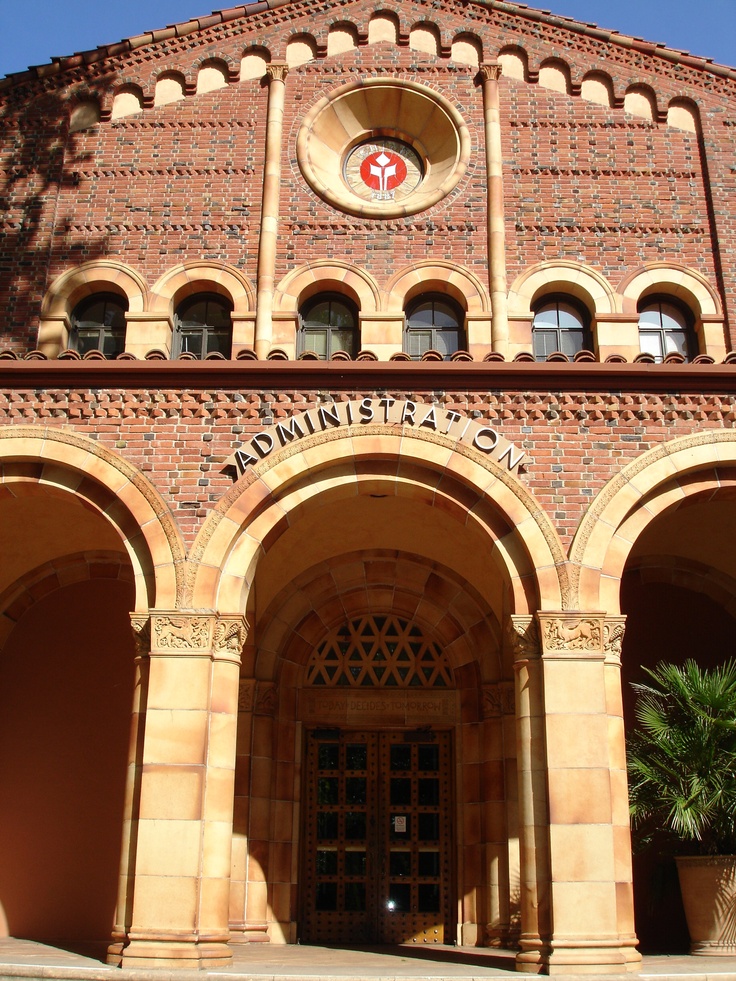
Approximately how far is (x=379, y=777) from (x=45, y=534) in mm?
5653

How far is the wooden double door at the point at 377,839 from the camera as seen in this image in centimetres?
1433

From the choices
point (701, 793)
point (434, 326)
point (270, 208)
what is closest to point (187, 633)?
point (701, 793)

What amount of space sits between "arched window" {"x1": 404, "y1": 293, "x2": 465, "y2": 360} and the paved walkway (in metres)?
8.40

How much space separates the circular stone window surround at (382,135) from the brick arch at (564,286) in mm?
1991

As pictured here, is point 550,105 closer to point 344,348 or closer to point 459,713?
point 344,348

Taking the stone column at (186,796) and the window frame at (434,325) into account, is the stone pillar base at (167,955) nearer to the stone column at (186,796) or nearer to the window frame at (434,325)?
the stone column at (186,796)

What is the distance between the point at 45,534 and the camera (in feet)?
47.9

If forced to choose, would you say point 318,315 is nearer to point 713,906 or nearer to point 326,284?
point 326,284

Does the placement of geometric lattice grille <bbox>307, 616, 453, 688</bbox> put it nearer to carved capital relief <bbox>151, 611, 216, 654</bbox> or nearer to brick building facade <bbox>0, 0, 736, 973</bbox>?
brick building facade <bbox>0, 0, 736, 973</bbox>

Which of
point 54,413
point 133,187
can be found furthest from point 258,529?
point 133,187

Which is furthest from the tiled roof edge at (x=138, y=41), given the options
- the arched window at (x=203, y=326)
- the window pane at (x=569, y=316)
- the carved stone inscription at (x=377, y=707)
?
the carved stone inscription at (x=377, y=707)

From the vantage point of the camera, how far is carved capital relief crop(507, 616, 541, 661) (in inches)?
449

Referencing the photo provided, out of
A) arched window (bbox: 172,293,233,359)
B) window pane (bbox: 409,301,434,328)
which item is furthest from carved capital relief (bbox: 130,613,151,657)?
window pane (bbox: 409,301,434,328)

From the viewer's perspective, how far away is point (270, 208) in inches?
658
